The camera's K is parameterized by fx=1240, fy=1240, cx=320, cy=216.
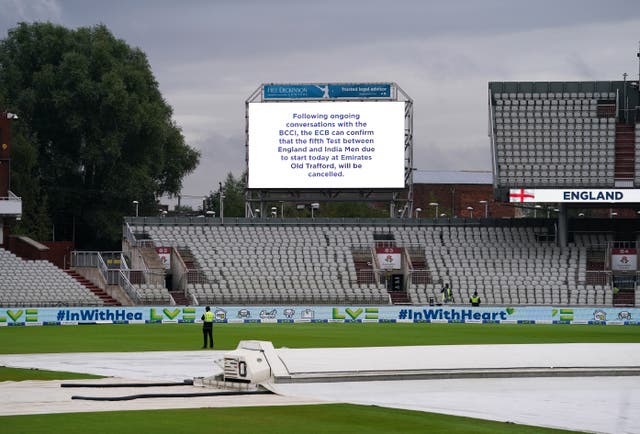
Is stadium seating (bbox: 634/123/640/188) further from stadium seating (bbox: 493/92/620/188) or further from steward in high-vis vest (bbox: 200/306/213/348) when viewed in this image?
steward in high-vis vest (bbox: 200/306/213/348)

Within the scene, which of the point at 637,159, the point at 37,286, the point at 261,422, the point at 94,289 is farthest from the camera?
the point at 637,159

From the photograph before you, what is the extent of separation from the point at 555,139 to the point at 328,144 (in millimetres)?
15000

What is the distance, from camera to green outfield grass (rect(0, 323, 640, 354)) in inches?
1831

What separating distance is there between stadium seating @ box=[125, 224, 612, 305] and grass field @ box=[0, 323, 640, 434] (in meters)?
10.7

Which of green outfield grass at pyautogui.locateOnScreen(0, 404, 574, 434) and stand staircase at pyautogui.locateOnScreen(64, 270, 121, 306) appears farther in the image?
stand staircase at pyautogui.locateOnScreen(64, 270, 121, 306)

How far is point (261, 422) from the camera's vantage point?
2297cm

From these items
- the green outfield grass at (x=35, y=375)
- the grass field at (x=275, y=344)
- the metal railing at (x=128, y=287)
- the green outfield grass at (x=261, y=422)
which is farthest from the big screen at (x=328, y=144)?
the green outfield grass at (x=261, y=422)

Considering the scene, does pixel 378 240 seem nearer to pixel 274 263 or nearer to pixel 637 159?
pixel 274 263

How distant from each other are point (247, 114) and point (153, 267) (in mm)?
11410

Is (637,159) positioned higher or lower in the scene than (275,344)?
higher

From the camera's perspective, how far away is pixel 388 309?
67.1 meters

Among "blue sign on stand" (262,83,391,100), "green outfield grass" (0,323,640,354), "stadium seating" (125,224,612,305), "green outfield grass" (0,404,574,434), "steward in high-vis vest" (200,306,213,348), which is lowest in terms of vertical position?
"green outfield grass" (0,323,640,354)

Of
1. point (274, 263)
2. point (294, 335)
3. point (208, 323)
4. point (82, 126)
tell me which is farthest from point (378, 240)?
point (208, 323)

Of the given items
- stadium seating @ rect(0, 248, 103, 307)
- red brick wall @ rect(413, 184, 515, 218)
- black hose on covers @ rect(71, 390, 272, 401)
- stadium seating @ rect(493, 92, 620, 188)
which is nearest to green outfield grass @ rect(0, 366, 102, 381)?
black hose on covers @ rect(71, 390, 272, 401)
